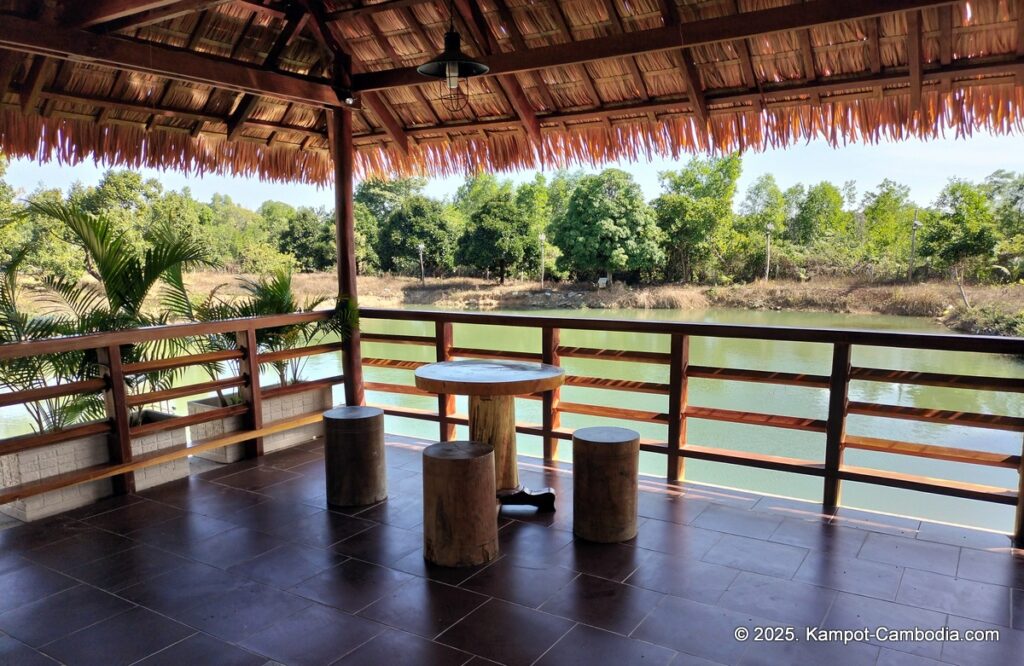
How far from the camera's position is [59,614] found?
2244mm

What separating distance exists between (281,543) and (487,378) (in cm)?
118

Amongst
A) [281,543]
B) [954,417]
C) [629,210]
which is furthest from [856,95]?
[629,210]

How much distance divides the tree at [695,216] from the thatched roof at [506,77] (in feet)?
42.7

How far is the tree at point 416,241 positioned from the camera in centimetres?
1955

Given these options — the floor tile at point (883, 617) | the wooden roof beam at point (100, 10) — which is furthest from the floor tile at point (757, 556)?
the wooden roof beam at point (100, 10)

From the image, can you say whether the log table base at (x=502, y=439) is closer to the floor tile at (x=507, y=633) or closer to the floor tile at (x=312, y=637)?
the floor tile at (x=507, y=633)

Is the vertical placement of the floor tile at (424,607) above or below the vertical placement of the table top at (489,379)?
A: below

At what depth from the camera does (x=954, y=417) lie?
296 centimetres

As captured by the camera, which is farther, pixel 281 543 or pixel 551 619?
pixel 281 543

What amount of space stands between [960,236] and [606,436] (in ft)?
71.2

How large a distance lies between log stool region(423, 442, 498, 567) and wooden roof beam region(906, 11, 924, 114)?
9.61ft

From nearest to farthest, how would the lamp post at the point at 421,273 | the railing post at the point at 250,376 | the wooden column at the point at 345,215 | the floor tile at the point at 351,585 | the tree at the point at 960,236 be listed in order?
the floor tile at the point at 351,585, the railing post at the point at 250,376, the wooden column at the point at 345,215, the lamp post at the point at 421,273, the tree at the point at 960,236

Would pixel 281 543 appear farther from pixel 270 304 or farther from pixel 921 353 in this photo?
pixel 921 353

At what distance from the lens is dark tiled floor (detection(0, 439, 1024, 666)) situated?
2.00m
